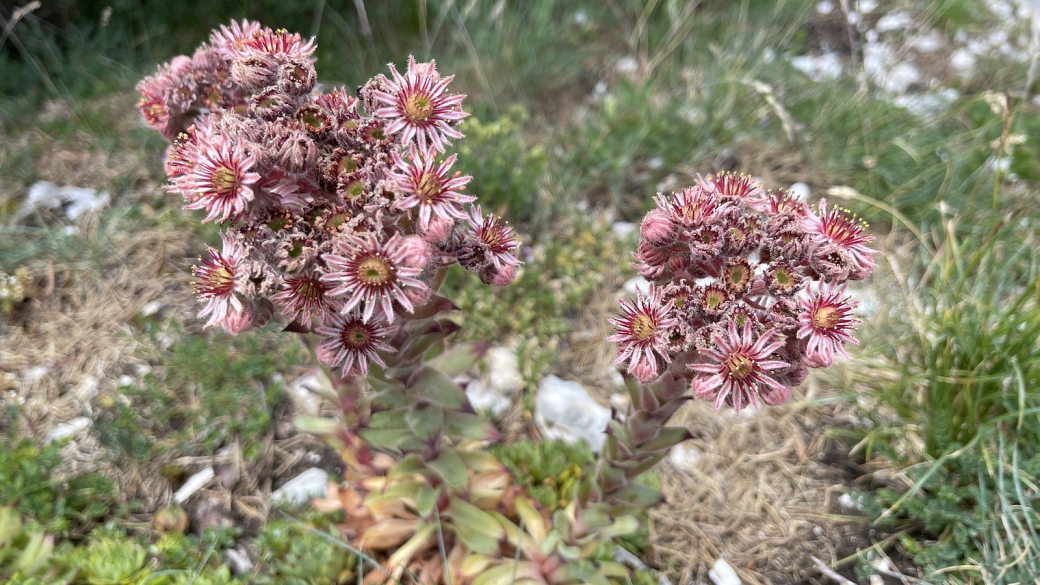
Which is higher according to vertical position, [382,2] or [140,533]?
[382,2]

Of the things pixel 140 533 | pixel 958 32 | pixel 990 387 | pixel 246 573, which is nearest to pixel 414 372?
pixel 246 573

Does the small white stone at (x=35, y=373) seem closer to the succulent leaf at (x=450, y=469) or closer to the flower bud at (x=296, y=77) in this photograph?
the succulent leaf at (x=450, y=469)

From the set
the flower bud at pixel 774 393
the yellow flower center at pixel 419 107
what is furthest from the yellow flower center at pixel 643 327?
the yellow flower center at pixel 419 107

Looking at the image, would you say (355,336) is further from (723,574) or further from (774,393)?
(723,574)

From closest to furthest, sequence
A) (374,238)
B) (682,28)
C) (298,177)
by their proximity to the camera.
→ (374,238)
(298,177)
(682,28)

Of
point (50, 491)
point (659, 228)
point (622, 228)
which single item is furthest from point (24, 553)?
point (622, 228)

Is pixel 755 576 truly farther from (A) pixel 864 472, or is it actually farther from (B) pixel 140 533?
(B) pixel 140 533

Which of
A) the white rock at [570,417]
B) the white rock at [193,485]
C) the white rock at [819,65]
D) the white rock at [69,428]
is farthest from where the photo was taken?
the white rock at [819,65]
